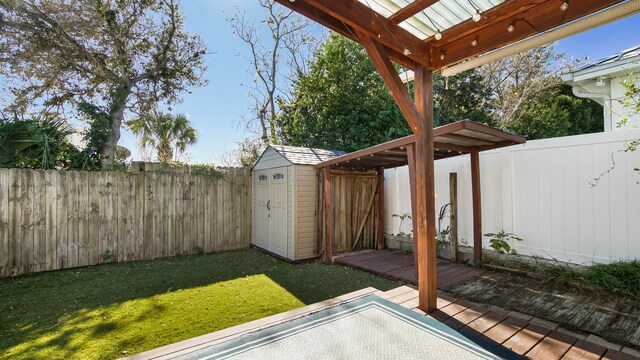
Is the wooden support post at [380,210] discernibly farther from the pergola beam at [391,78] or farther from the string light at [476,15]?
the string light at [476,15]

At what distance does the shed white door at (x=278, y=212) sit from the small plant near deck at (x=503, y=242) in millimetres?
3533

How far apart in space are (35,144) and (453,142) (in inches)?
279

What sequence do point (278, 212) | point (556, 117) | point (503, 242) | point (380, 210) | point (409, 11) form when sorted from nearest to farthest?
point (409, 11) < point (503, 242) < point (278, 212) < point (380, 210) < point (556, 117)

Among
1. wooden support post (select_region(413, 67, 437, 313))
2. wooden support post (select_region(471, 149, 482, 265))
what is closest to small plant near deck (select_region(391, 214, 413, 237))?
wooden support post (select_region(471, 149, 482, 265))

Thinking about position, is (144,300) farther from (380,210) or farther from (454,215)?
(454,215)

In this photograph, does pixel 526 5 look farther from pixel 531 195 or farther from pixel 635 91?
pixel 531 195

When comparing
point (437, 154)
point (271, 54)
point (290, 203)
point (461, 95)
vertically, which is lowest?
point (290, 203)

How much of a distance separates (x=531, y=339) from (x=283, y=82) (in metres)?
11.7

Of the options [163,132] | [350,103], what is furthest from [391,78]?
[163,132]

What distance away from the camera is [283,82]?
1220cm

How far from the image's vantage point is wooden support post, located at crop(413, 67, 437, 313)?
108 inches

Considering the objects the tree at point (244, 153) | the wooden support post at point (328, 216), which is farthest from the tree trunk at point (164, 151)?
the wooden support post at point (328, 216)

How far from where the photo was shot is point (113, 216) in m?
5.46

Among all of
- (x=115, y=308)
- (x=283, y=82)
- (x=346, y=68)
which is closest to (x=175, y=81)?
(x=283, y=82)
